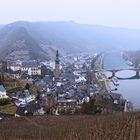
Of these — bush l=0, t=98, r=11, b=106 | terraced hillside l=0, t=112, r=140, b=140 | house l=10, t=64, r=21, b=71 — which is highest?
terraced hillside l=0, t=112, r=140, b=140

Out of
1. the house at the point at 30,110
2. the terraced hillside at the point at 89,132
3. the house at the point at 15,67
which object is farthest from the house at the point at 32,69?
the terraced hillside at the point at 89,132

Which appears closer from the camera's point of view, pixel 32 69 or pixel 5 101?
pixel 5 101

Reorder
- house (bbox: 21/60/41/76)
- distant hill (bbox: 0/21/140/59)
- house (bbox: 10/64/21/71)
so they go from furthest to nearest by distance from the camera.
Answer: distant hill (bbox: 0/21/140/59) → house (bbox: 10/64/21/71) → house (bbox: 21/60/41/76)

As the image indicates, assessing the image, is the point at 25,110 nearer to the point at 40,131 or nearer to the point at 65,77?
the point at 40,131

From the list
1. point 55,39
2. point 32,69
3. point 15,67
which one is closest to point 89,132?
point 32,69

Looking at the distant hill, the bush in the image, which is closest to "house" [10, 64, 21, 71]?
the distant hill

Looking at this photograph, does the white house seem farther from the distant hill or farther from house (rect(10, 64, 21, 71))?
the distant hill

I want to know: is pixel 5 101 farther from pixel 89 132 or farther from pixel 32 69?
pixel 32 69

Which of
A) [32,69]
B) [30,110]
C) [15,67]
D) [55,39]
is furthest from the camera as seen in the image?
[55,39]
